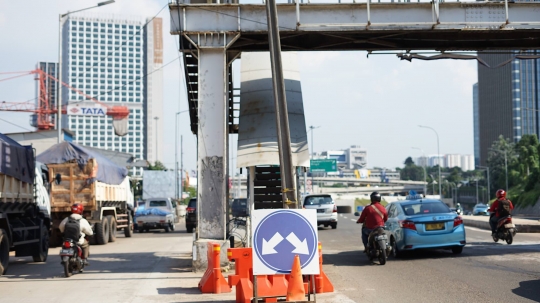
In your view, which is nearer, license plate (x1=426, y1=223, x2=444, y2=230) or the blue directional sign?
the blue directional sign

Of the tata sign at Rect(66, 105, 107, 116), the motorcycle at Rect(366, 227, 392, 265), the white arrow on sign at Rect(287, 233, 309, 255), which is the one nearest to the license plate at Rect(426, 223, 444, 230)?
the motorcycle at Rect(366, 227, 392, 265)

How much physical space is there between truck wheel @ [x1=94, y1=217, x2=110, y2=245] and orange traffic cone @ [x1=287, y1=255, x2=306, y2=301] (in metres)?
18.4

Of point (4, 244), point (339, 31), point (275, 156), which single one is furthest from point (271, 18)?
point (275, 156)

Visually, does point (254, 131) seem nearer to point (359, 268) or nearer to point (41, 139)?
point (359, 268)

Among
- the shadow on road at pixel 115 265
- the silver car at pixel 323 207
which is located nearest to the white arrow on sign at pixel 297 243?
the shadow on road at pixel 115 265

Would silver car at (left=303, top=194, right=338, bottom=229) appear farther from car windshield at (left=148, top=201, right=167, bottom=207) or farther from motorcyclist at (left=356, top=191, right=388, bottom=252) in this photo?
motorcyclist at (left=356, top=191, right=388, bottom=252)

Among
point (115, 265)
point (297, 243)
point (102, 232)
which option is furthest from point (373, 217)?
point (102, 232)

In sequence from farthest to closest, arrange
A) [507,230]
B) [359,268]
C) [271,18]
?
[507,230] → [359,268] → [271,18]

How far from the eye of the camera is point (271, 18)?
13812 millimetres

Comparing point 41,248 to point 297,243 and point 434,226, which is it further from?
point 297,243

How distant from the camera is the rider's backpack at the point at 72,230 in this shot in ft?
53.5

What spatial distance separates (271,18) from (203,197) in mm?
4798

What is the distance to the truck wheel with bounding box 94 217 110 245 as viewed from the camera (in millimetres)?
27406

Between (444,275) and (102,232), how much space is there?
55.6ft
